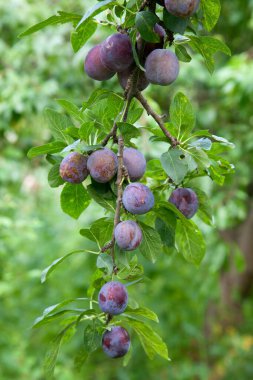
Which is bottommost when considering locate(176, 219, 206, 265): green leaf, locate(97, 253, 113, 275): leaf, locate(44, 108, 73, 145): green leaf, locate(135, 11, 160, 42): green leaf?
locate(176, 219, 206, 265): green leaf

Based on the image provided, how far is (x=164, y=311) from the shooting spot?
11.9 feet

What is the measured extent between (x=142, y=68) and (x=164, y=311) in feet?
10.0

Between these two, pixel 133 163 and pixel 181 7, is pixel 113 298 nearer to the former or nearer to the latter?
pixel 133 163

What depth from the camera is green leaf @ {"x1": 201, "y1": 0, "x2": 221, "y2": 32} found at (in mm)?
747

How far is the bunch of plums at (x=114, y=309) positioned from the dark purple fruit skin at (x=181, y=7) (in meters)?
0.31

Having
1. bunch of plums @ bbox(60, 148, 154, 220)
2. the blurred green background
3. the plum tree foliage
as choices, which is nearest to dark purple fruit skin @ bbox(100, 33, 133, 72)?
the plum tree foliage

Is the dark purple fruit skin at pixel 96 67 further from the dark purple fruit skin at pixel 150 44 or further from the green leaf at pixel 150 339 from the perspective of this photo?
the green leaf at pixel 150 339

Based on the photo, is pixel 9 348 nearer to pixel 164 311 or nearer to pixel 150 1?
pixel 164 311

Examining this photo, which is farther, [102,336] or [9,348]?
[9,348]

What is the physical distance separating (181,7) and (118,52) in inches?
3.6

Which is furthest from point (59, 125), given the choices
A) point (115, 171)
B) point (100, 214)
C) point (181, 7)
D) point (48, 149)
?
point (100, 214)

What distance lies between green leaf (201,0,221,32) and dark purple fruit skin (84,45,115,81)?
0.14m

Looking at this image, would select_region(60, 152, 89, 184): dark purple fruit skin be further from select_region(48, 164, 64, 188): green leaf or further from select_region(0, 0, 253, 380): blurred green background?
select_region(0, 0, 253, 380): blurred green background

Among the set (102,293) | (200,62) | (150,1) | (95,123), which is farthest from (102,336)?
(200,62)
